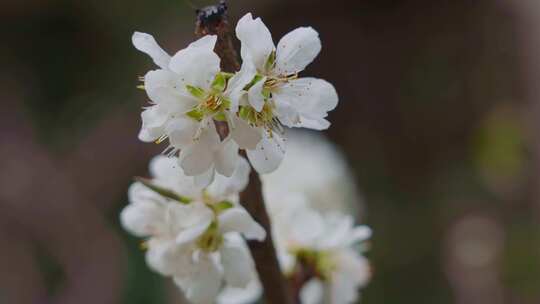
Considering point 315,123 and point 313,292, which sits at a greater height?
point 315,123

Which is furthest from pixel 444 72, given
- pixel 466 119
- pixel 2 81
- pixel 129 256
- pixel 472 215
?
pixel 2 81

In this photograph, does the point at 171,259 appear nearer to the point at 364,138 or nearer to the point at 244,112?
the point at 244,112

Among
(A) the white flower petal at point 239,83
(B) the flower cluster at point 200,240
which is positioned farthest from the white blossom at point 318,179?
(A) the white flower petal at point 239,83

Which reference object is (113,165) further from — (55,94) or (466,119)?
(466,119)

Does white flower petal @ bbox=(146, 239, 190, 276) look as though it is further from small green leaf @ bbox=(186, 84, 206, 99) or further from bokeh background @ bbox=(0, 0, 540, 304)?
bokeh background @ bbox=(0, 0, 540, 304)

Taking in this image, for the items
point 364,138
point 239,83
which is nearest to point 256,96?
point 239,83

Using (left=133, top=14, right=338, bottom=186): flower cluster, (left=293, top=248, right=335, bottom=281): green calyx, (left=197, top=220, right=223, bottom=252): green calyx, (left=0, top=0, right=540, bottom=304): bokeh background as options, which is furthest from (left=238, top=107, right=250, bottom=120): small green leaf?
(left=0, top=0, right=540, bottom=304): bokeh background

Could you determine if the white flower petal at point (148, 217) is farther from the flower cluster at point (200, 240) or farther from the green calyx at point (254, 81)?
the green calyx at point (254, 81)

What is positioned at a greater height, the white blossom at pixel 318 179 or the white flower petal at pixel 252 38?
the white flower petal at pixel 252 38
